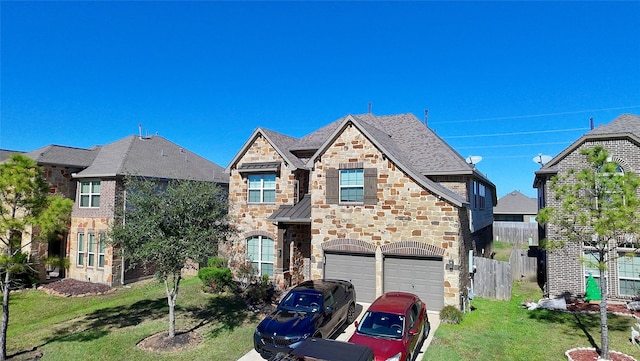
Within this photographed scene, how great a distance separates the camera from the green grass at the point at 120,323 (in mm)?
11445

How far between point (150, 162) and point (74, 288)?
8.85 meters

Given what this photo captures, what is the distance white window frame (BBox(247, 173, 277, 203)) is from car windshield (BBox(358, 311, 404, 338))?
11702 millimetres

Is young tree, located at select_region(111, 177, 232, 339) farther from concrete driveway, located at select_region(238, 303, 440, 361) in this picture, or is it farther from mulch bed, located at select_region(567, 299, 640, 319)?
mulch bed, located at select_region(567, 299, 640, 319)

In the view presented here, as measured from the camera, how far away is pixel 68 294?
62.5 feet

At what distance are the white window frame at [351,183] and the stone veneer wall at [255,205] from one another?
4.19 m

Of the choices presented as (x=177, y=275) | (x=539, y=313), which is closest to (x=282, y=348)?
(x=177, y=275)

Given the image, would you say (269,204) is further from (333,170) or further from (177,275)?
(177,275)

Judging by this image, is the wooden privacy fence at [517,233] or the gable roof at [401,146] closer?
the gable roof at [401,146]

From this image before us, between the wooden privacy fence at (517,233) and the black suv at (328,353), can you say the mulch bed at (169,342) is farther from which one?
the wooden privacy fence at (517,233)

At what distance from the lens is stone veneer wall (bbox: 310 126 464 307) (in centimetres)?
1516

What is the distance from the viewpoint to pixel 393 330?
33.2 feet

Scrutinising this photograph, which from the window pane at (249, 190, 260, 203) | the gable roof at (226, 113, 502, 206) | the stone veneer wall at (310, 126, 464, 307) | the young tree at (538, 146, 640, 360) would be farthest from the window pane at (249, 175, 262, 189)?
the young tree at (538, 146, 640, 360)

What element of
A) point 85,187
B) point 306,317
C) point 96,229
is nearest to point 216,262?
point 96,229

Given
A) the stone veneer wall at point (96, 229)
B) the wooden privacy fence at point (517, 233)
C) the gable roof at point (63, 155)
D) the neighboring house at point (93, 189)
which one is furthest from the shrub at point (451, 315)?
the wooden privacy fence at point (517, 233)
